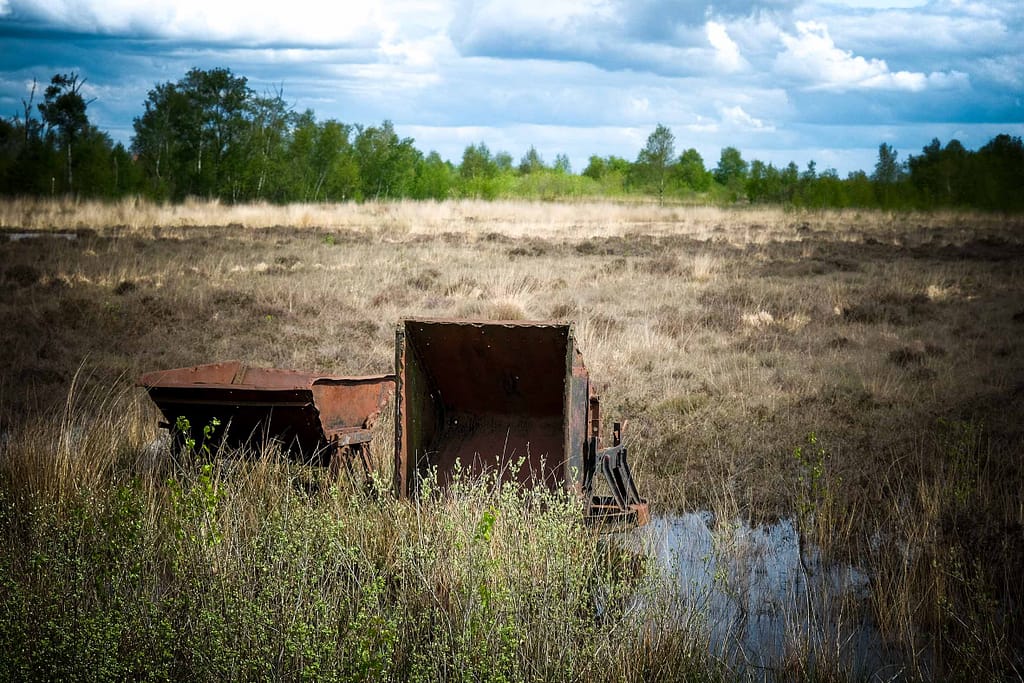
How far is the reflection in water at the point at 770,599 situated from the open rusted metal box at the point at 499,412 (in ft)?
1.80

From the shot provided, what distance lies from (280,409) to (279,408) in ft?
0.04

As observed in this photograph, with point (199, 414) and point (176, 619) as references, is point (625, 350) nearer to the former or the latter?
point (199, 414)

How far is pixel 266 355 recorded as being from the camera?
11.2 metres

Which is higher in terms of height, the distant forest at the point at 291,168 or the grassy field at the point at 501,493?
the distant forest at the point at 291,168

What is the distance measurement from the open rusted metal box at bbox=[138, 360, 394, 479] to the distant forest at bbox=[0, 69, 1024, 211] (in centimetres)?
3315

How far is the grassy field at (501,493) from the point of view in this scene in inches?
157

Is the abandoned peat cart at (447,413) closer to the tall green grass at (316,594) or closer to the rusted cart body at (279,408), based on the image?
the rusted cart body at (279,408)

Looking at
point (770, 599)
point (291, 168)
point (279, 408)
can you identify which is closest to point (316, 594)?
Answer: point (279, 408)

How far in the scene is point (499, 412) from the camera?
6.06m

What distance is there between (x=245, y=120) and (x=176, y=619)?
2157 inches

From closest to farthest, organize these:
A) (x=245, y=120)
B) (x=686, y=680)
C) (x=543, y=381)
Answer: (x=686, y=680)
(x=543, y=381)
(x=245, y=120)

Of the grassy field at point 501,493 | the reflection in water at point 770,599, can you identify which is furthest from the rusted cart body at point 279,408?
the reflection in water at point 770,599

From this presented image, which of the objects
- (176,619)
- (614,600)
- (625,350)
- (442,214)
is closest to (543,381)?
(614,600)

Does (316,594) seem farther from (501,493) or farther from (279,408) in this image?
(279,408)
